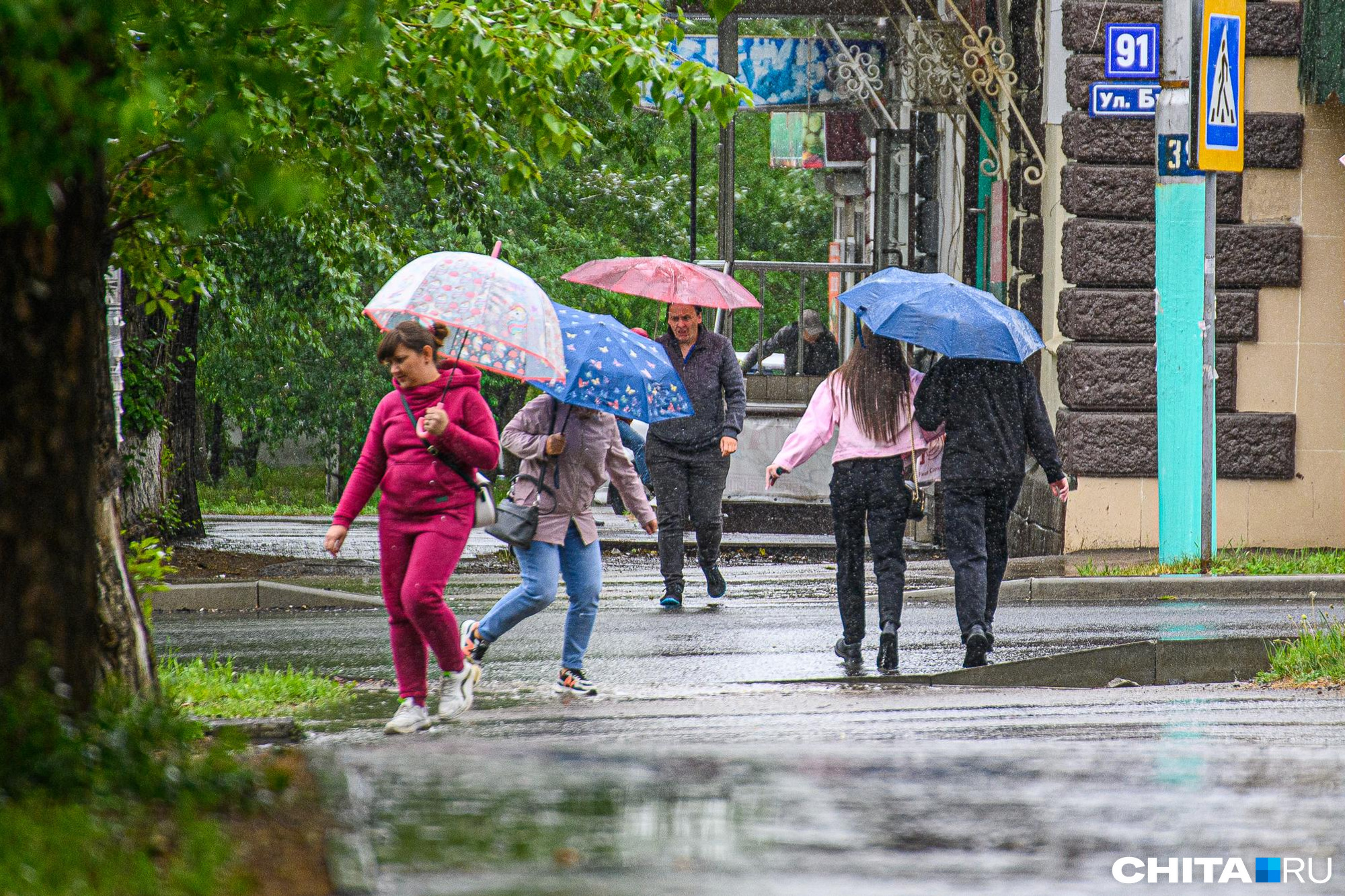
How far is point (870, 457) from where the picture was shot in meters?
8.09

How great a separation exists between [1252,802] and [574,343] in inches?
145

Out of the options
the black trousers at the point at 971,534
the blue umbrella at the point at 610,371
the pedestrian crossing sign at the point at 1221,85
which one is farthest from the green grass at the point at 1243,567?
the blue umbrella at the point at 610,371

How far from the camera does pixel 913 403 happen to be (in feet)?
26.7

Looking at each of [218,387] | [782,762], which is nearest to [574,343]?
[782,762]

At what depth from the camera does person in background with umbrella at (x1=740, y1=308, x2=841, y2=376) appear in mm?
17359

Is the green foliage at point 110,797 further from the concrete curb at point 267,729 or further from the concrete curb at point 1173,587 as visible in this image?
the concrete curb at point 1173,587

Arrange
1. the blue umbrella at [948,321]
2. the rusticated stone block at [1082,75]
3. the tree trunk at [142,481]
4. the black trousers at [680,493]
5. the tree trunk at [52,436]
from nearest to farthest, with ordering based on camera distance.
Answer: the tree trunk at [52,436], the blue umbrella at [948,321], the black trousers at [680,493], the rusticated stone block at [1082,75], the tree trunk at [142,481]

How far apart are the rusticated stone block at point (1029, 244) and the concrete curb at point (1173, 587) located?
4.20 metres

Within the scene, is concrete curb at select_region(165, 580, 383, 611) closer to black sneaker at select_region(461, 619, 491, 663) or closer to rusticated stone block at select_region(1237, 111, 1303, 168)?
black sneaker at select_region(461, 619, 491, 663)

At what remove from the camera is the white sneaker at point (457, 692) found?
263 inches

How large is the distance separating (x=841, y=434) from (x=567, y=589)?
1711mm

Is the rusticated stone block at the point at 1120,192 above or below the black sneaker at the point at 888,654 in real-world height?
above

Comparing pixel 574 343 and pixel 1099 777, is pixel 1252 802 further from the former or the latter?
pixel 574 343

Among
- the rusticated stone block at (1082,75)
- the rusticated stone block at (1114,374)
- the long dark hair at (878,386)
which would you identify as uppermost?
the rusticated stone block at (1082,75)
